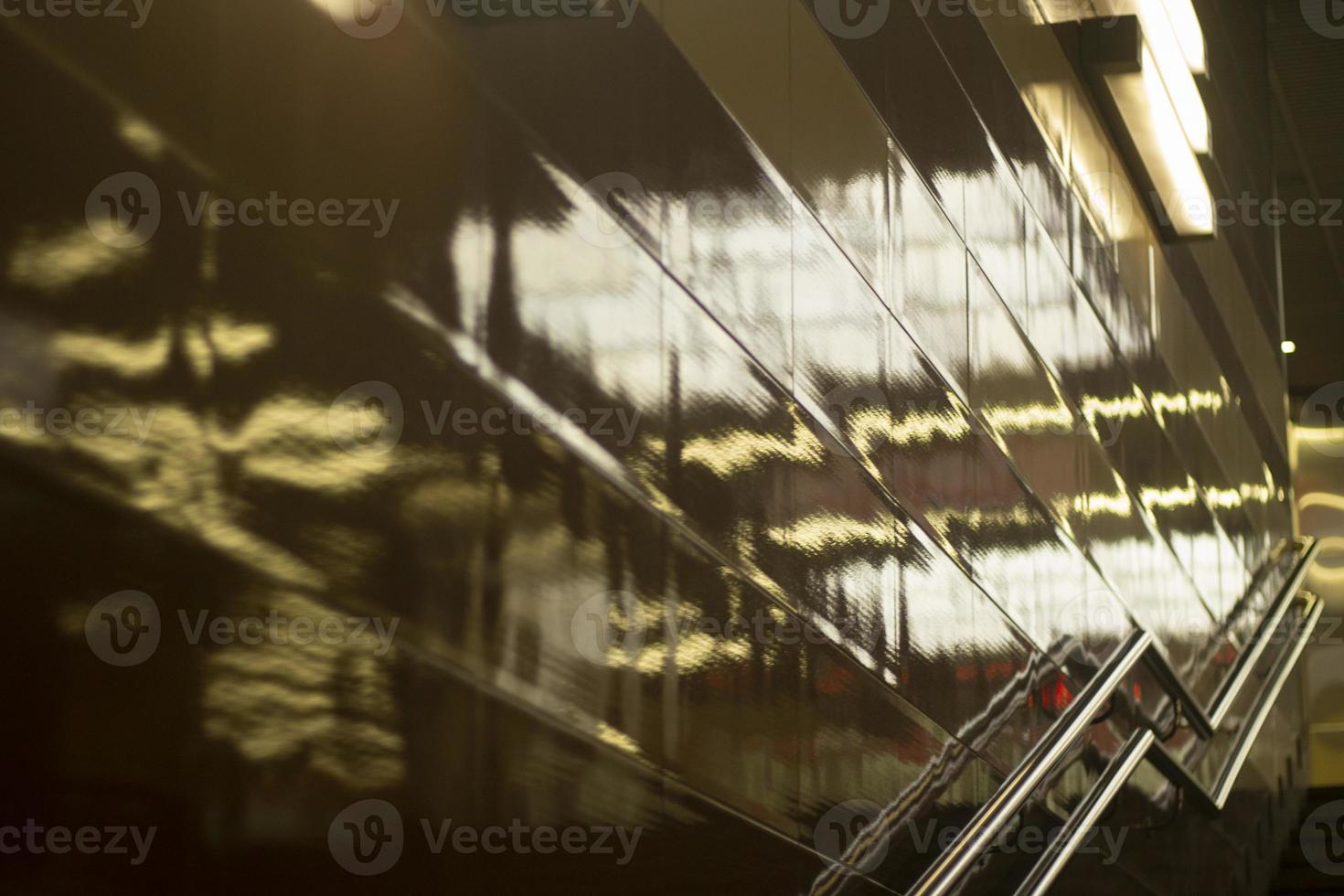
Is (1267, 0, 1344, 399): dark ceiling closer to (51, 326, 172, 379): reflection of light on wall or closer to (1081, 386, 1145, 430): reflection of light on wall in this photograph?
(1081, 386, 1145, 430): reflection of light on wall

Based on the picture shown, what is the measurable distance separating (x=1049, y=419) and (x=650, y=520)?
1827 millimetres

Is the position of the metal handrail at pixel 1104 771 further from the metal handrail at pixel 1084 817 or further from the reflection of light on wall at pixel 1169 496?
the reflection of light on wall at pixel 1169 496

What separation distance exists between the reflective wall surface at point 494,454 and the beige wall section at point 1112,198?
65cm

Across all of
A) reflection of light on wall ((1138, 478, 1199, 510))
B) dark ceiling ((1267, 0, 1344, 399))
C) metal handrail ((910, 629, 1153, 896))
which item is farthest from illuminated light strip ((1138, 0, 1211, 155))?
dark ceiling ((1267, 0, 1344, 399))

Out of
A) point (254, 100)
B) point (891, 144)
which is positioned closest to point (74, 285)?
point (254, 100)

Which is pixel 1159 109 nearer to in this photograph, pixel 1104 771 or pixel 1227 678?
pixel 1227 678

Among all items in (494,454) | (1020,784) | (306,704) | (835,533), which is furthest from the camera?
(1020,784)

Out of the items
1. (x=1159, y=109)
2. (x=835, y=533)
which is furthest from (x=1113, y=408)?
(x=835, y=533)

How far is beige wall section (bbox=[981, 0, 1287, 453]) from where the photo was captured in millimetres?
3467

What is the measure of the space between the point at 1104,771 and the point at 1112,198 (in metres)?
1.73

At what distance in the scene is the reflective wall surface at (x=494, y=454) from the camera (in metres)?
1.17

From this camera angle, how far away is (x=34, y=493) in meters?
1.12

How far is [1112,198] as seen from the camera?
418cm

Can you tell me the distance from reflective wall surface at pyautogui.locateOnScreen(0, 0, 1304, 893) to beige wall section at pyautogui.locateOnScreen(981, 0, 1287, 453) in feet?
2.12
